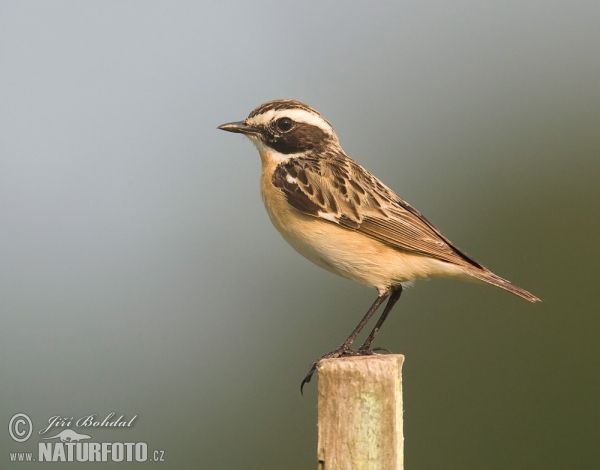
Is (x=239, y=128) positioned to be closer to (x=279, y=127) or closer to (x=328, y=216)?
(x=279, y=127)

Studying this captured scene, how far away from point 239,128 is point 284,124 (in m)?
0.35

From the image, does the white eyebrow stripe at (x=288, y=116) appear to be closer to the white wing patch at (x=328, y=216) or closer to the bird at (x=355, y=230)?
the bird at (x=355, y=230)

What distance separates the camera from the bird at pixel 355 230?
19.0 ft

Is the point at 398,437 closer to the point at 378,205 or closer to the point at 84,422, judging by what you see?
the point at 378,205

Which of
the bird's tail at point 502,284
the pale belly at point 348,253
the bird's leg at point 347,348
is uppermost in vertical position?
the pale belly at point 348,253

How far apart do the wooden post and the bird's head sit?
268 centimetres

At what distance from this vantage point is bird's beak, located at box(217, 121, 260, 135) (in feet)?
21.0

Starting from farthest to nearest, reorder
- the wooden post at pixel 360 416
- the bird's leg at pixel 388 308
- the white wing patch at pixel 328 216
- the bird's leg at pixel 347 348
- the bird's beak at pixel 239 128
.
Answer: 1. the bird's beak at pixel 239 128
2. the bird's leg at pixel 388 308
3. the white wing patch at pixel 328 216
4. the bird's leg at pixel 347 348
5. the wooden post at pixel 360 416

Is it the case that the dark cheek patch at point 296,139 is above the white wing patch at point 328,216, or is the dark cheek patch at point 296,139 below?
above

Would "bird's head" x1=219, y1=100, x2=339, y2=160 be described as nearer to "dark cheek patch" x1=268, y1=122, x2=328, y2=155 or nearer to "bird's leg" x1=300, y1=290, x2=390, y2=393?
"dark cheek patch" x1=268, y1=122, x2=328, y2=155

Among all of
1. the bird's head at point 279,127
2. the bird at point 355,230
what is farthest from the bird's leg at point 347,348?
the bird's head at point 279,127

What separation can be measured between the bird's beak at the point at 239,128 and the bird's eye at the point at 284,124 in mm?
173

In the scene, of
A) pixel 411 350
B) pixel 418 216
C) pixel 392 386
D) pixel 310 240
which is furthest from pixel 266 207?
pixel 411 350

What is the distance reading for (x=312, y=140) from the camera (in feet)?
21.4
